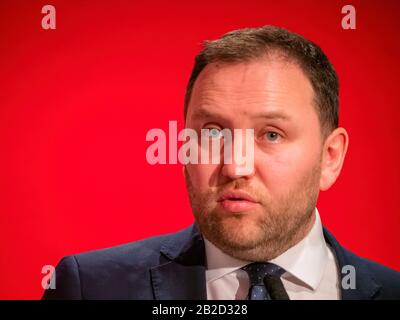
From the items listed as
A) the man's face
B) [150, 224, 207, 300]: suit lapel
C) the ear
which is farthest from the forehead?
[150, 224, 207, 300]: suit lapel

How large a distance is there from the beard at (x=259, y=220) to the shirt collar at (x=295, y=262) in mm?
17

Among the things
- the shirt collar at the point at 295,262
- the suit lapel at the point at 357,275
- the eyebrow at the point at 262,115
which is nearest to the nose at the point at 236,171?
the eyebrow at the point at 262,115

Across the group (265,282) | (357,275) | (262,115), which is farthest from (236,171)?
(357,275)

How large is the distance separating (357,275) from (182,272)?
431 mm

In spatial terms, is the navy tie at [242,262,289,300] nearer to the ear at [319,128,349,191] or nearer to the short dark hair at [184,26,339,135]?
the ear at [319,128,349,191]

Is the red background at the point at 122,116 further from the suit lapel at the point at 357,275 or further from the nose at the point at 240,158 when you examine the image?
the nose at the point at 240,158

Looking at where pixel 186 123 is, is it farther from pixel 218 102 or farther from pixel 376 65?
pixel 376 65

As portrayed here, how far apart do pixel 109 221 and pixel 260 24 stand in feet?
2.22

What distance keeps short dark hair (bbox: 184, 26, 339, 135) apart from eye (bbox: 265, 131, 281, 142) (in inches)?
5.5

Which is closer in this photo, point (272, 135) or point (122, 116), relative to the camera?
point (272, 135)

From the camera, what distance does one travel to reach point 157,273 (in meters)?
1.38

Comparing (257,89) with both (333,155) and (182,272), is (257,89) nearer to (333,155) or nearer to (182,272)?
(333,155)

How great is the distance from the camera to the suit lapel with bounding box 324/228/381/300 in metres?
1.37

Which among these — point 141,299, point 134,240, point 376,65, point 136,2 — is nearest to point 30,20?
point 136,2
